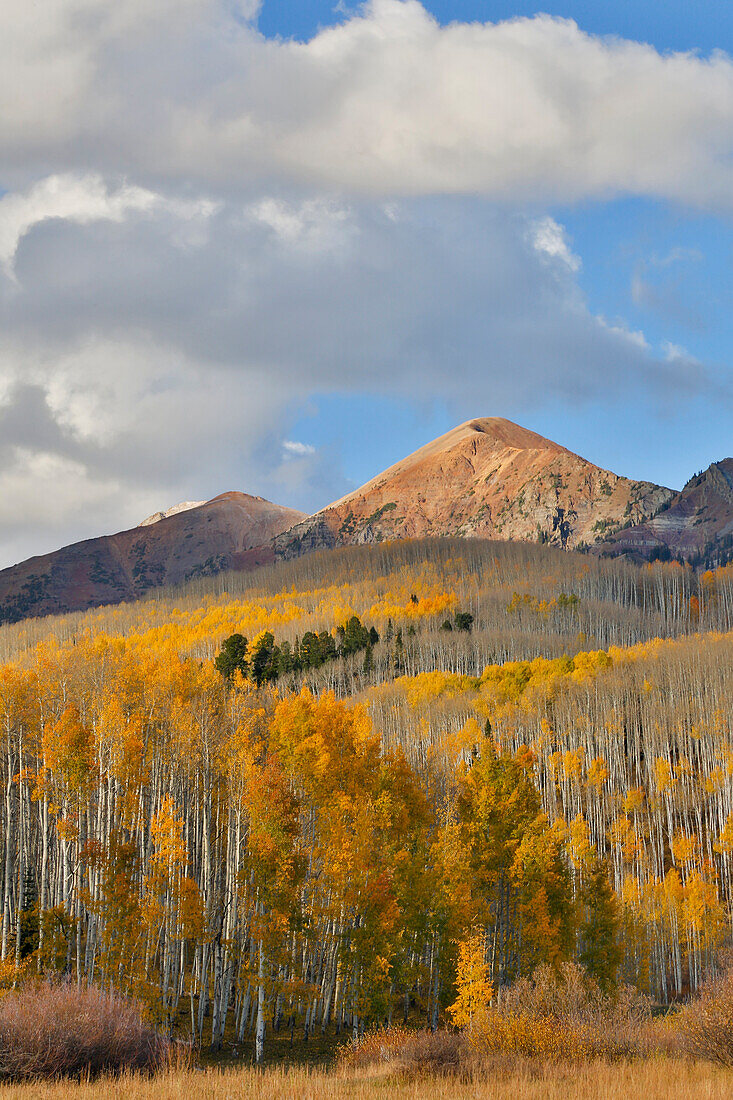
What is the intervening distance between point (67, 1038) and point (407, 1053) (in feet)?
29.6

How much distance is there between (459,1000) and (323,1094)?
18.1 metres

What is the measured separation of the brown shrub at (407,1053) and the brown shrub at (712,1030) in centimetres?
603

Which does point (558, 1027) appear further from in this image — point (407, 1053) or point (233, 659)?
point (233, 659)

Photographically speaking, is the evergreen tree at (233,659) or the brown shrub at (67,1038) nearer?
the brown shrub at (67,1038)

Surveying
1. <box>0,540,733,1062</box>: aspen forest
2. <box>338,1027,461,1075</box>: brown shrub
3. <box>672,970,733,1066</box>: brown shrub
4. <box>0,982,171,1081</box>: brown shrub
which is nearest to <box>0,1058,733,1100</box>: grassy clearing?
<box>672,970,733,1066</box>: brown shrub

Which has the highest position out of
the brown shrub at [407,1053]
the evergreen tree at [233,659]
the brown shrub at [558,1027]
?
the evergreen tree at [233,659]

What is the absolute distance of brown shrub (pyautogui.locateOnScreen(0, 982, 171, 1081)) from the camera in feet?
70.4

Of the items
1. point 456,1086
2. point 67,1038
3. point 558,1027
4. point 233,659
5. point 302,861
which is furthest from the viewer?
point 233,659

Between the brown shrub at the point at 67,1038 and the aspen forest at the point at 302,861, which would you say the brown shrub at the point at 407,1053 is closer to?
the brown shrub at the point at 67,1038

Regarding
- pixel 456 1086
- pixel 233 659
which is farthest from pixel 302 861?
pixel 233 659

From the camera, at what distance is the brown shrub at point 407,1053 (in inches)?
950

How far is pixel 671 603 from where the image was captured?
634ft

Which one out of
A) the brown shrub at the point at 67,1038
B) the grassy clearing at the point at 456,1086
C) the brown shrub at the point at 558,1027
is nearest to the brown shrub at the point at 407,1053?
the brown shrub at the point at 558,1027

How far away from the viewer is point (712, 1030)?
2228 cm
